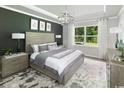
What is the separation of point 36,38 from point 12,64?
1.92 m

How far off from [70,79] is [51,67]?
756 millimetres

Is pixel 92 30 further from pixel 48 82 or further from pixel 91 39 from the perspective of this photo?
pixel 48 82

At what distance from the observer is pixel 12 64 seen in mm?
3150

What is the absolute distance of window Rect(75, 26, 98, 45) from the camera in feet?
19.4

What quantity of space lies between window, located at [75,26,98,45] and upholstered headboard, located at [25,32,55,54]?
2039mm

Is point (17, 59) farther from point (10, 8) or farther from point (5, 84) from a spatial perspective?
point (10, 8)

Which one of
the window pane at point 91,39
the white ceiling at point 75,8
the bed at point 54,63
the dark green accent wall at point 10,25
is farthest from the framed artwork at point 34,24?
the window pane at point 91,39

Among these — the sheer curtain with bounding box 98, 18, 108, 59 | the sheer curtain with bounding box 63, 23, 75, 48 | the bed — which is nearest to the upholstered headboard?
the bed

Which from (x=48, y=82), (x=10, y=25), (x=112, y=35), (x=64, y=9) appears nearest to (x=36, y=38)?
(x=10, y=25)

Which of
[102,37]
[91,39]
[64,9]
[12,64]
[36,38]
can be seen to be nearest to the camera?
[12,64]

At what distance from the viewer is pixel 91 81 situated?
2.85m

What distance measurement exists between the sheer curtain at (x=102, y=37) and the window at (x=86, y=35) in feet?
1.45

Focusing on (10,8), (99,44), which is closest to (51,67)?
(10,8)

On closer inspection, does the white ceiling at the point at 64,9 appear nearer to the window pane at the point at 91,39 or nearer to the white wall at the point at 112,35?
the white wall at the point at 112,35
